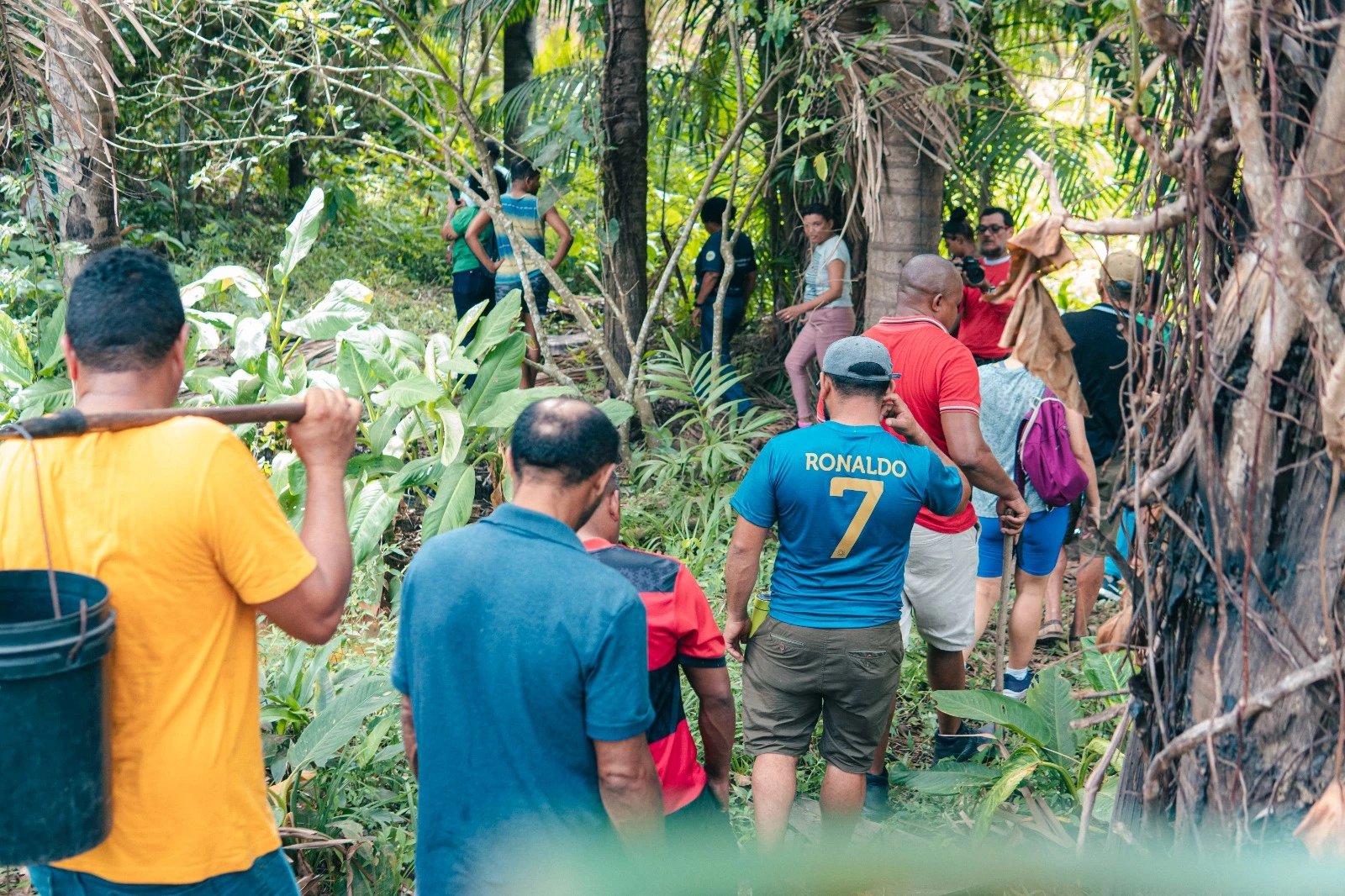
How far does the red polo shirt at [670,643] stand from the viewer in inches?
101

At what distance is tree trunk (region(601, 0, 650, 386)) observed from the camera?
23.2ft

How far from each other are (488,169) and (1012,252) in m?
3.55

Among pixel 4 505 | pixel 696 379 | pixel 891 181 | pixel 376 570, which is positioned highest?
pixel 891 181

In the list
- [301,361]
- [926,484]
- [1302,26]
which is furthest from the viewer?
[301,361]

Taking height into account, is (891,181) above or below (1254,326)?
above

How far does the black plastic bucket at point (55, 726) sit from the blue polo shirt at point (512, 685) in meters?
0.56

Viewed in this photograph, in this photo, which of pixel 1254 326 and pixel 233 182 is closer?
pixel 1254 326

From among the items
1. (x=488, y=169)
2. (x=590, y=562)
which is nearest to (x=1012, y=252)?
(x=590, y=562)

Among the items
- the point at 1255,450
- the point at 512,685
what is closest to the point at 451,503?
the point at 512,685

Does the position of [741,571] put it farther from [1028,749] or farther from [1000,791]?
[1028,749]

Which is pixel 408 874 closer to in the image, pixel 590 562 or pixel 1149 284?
pixel 590 562

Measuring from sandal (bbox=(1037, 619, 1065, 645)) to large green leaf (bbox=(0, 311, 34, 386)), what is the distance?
4707 millimetres

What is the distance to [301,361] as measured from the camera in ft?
16.6

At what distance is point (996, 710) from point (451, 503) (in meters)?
2.33
